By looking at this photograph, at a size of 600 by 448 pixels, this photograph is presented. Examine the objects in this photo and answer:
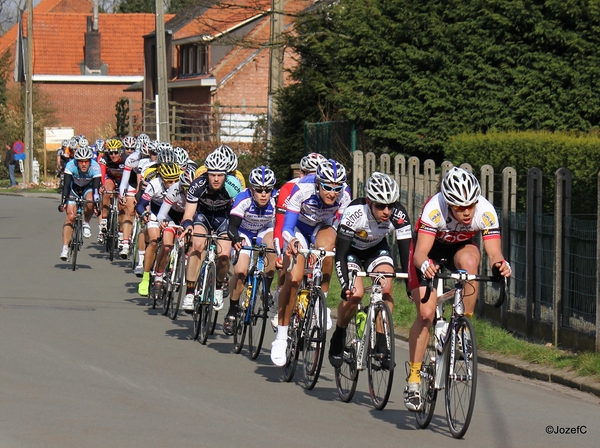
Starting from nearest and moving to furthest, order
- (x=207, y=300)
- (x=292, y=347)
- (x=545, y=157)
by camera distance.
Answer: (x=292, y=347) → (x=207, y=300) → (x=545, y=157)

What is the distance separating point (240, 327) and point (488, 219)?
3.95 m

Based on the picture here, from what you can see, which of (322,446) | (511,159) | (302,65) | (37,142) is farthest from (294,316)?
(37,142)

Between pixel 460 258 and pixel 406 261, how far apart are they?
1.90 ft

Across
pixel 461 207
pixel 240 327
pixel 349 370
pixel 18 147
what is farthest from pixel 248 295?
pixel 18 147

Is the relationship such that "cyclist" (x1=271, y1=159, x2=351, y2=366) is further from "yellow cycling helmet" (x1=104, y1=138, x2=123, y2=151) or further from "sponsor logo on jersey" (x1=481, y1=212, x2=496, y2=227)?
"yellow cycling helmet" (x1=104, y1=138, x2=123, y2=151)

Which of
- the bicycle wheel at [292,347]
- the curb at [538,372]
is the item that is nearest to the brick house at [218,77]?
the curb at [538,372]

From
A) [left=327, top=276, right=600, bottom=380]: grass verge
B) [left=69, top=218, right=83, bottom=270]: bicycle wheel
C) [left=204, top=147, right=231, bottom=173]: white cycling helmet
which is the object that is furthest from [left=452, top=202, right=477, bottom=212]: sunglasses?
[left=69, top=218, right=83, bottom=270]: bicycle wheel

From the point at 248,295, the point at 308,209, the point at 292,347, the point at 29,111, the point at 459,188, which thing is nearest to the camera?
the point at 459,188

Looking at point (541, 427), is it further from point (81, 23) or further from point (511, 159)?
point (81, 23)

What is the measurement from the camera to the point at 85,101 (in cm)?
7831

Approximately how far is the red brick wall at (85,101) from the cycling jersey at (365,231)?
69.0 metres

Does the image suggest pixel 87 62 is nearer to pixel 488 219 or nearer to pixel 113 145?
pixel 113 145

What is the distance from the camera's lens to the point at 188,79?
→ 193 ft

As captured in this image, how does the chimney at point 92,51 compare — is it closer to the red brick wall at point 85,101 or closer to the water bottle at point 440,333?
the red brick wall at point 85,101
